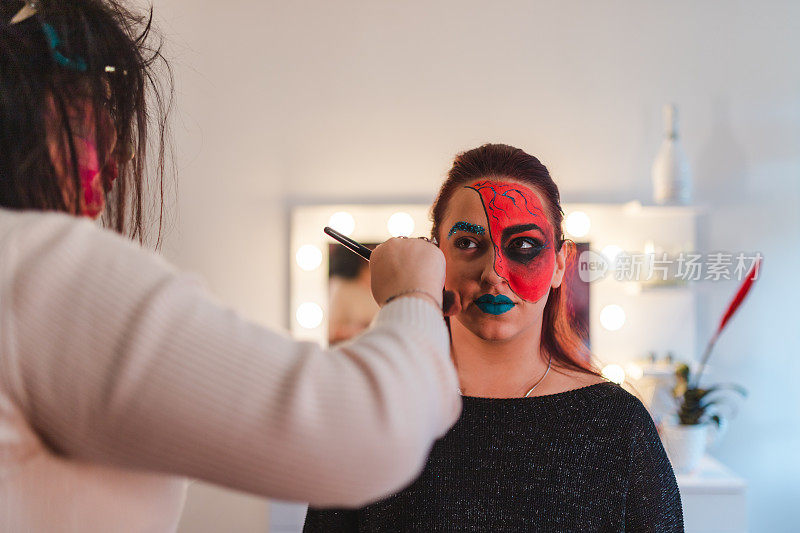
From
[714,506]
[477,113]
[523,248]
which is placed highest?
[477,113]

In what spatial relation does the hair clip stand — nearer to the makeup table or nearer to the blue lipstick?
the blue lipstick

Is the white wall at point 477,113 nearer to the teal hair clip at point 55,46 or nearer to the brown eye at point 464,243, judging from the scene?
the brown eye at point 464,243

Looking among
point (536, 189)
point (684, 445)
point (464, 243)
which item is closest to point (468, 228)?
point (464, 243)

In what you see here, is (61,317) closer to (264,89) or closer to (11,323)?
(11,323)

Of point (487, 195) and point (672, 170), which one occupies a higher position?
point (672, 170)

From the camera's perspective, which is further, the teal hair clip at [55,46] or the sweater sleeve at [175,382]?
the teal hair clip at [55,46]

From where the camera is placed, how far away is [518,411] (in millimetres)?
899

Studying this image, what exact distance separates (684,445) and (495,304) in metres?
1.09

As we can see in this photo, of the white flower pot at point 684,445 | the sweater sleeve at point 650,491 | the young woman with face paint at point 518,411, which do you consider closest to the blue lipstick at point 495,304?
the young woman with face paint at point 518,411

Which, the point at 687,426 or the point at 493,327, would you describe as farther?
the point at 687,426

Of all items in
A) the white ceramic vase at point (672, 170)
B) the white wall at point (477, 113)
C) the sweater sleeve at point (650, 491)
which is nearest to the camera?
the sweater sleeve at point (650, 491)

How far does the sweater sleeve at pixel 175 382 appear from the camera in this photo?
398 millimetres

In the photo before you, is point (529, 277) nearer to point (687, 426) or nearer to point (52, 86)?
point (52, 86)

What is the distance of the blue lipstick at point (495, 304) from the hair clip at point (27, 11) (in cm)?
60
